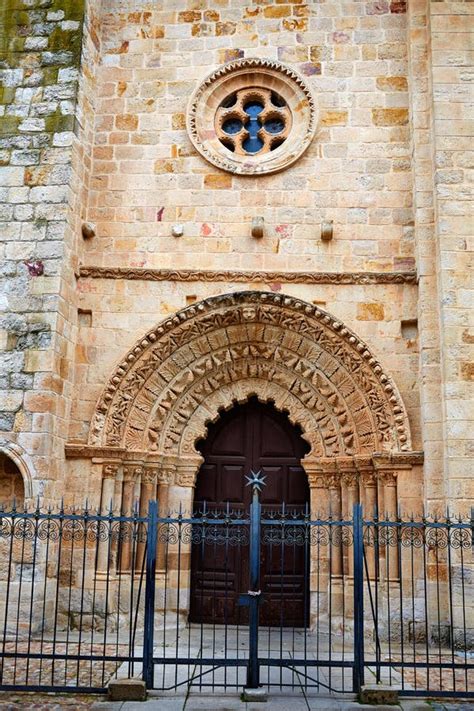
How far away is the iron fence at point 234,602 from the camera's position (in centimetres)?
604

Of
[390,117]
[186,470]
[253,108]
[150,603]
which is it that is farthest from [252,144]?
[150,603]

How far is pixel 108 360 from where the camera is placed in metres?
8.90

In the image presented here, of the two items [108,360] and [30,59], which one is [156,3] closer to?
[30,59]

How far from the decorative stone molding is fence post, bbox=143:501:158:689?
3.74m

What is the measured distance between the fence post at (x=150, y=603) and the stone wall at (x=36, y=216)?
2.46m

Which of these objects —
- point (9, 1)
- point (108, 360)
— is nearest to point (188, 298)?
point (108, 360)

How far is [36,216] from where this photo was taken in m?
8.80

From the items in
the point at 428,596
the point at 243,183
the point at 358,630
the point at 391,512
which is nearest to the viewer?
the point at 358,630

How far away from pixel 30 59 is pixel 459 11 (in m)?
5.49

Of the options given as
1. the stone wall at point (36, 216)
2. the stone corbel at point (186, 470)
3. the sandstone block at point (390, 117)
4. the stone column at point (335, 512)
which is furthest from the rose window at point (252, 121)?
the stone column at point (335, 512)

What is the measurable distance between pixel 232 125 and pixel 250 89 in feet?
1.73

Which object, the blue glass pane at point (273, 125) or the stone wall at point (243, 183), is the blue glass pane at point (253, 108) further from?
the stone wall at point (243, 183)

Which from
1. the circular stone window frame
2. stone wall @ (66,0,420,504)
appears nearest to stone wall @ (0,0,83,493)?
stone wall @ (66,0,420,504)

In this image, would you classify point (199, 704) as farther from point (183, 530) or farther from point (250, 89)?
point (250, 89)
